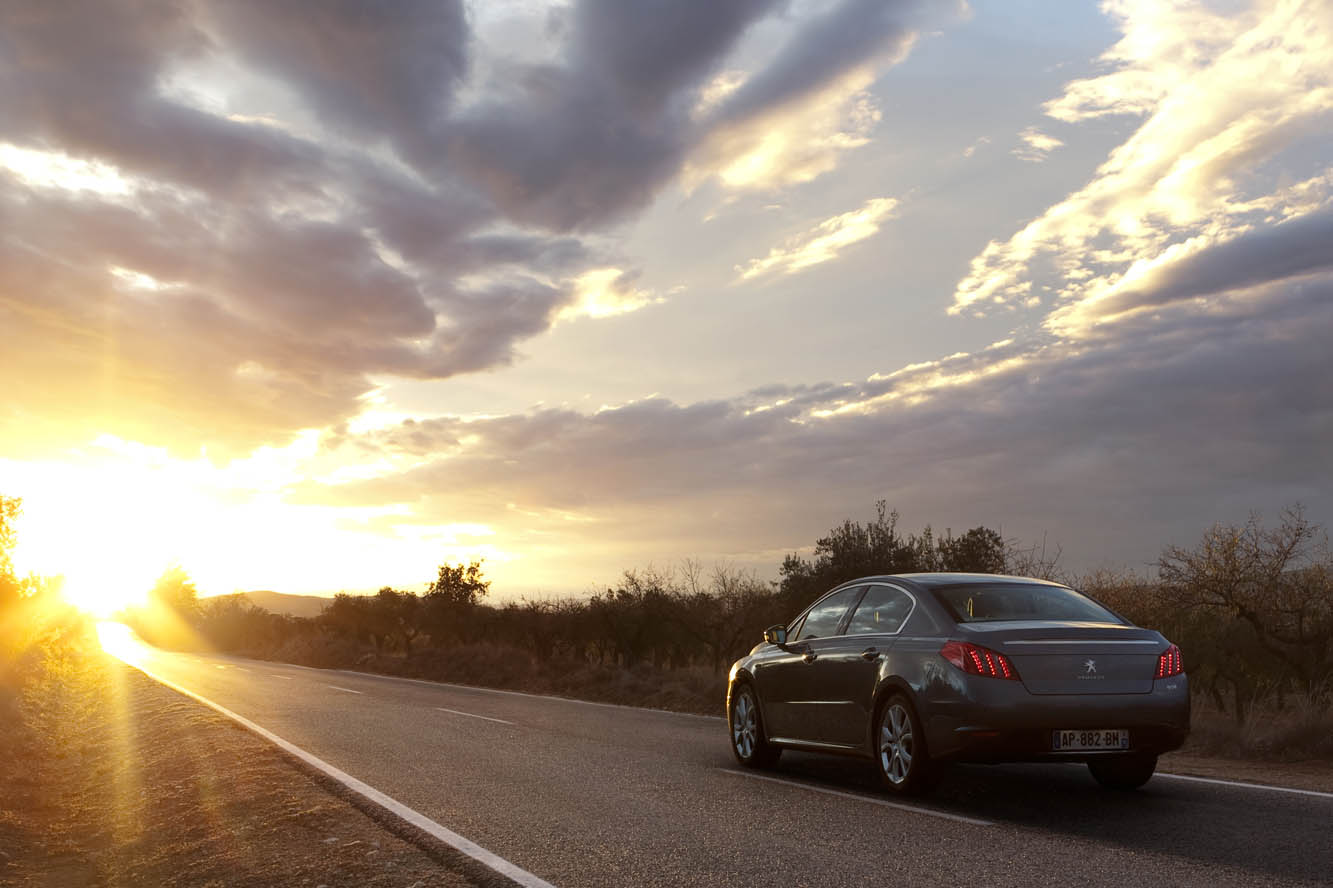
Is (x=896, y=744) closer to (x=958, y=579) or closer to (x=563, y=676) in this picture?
(x=958, y=579)

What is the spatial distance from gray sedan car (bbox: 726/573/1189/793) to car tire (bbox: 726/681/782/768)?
62 centimetres

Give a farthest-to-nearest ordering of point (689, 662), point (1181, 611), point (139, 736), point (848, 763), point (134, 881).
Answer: point (689, 662)
point (1181, 611)
point (139, 736)
point (848, 763)
point (134, 881)

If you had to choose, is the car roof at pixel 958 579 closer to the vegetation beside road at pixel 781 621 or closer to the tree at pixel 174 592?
the vegetation beside road at pixel 781 621

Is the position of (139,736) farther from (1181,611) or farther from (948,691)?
(1181,611)

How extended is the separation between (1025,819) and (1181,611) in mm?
11356

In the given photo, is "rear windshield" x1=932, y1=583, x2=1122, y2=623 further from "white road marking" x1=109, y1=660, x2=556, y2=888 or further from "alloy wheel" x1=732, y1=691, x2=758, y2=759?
"white road marking" x1=109, y1=660, x2=556, y2=888

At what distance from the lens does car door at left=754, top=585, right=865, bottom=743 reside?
A: 9727 mm

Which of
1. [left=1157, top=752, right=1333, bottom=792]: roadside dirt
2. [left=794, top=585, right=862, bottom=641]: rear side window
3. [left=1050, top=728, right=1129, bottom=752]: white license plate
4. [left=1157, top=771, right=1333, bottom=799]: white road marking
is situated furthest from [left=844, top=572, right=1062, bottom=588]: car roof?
[left=1157, top=752, right=1333, bottom=792]: roadside dirt

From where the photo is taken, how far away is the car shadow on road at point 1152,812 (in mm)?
6301

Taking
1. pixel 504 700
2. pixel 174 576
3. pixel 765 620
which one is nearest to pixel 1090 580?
pixel 765 620

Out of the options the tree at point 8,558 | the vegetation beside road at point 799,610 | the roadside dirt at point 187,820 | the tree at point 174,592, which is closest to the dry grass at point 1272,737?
the vegetation beside road at point 799,610

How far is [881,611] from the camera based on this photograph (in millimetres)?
9281

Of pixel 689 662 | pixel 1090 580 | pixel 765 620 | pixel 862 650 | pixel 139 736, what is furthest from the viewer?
pixel 689 662

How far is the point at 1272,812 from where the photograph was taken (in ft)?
24.8
